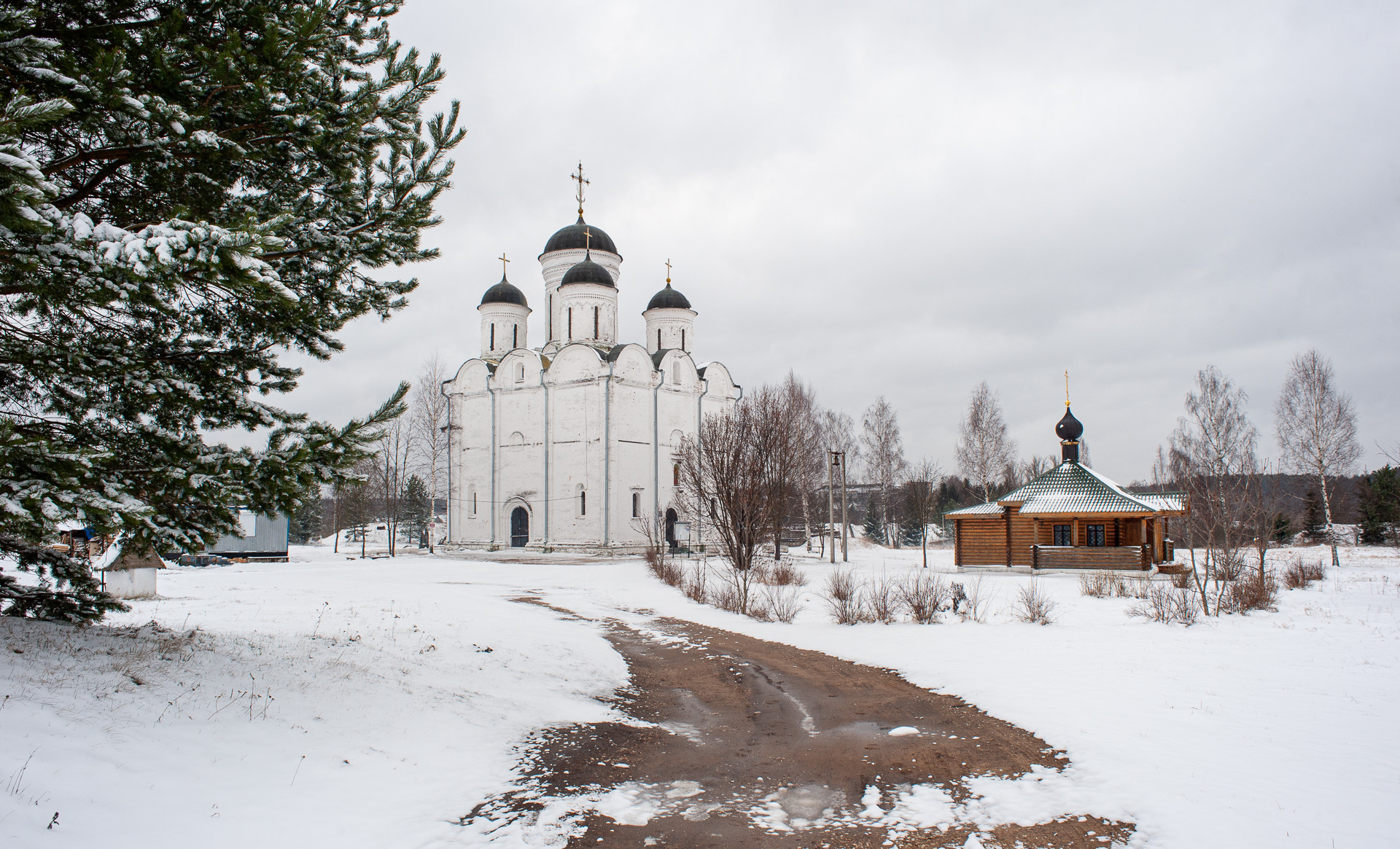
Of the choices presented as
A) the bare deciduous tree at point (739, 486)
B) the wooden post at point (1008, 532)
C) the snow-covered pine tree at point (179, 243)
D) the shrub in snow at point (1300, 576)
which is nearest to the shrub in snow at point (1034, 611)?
the bare deciduous tree at point (739, 486)

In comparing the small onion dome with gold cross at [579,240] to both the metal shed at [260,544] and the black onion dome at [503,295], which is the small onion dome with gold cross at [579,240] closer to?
the black onion dome at [503,295]

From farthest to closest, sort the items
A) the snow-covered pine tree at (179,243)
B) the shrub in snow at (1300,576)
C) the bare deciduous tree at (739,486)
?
1. the bare deciduous tree at (739,486)
2. the shrub in snow at (1300,576)
3. the snow-covered pine tree at (179,243)

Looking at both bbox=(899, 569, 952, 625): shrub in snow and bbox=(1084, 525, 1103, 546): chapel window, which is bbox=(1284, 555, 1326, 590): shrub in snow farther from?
bbox=(899, 569, 952, 625): shrub in snow

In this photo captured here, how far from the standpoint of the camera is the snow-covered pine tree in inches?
154

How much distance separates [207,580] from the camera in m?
16.9

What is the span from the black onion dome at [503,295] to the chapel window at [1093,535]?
25760mm

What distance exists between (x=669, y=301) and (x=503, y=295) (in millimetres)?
7830

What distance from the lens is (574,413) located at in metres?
31.8

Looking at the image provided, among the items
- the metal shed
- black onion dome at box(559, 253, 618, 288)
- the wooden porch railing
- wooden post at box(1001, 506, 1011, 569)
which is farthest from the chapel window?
the metal shed

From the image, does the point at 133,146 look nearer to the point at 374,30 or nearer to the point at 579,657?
the point at 374,30

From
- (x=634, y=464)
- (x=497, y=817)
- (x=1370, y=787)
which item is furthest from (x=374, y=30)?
(x=634, y=464)

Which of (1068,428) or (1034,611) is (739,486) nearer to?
(1034,611)

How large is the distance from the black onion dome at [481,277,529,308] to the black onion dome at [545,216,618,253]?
2.52m

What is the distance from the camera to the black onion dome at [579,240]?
119 feet
